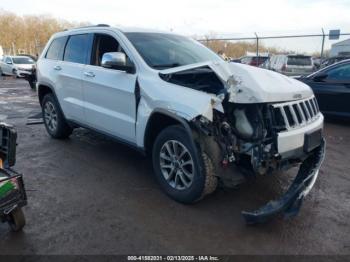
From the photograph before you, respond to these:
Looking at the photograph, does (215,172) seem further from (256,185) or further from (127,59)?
(127,59)

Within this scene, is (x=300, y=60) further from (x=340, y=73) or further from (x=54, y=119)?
(x=54, y=119)

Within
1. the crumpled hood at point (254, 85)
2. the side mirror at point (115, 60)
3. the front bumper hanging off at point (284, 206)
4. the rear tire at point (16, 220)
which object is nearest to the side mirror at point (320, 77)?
the crumpled hood at point (254, 85)

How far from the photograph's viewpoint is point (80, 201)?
378 centimetres

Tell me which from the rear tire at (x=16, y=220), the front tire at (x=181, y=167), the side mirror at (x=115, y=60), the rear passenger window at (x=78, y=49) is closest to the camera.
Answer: the rear tire at (x=16, y=220)

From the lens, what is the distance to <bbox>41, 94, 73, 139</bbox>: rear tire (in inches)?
230

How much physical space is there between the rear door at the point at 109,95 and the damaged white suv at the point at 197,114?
1 centimetres

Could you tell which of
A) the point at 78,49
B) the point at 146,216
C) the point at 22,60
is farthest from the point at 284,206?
the point at 22,60

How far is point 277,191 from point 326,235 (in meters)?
0.95

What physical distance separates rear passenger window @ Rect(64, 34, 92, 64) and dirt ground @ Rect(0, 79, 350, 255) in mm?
1531

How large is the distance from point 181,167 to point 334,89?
510 cm

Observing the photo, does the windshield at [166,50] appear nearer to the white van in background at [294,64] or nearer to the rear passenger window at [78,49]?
the rear passenger window at [78,49]

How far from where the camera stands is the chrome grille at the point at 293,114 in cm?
329

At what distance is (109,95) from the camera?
4.39m

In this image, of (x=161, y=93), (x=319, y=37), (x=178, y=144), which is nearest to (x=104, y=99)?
(x=161, y=93)
